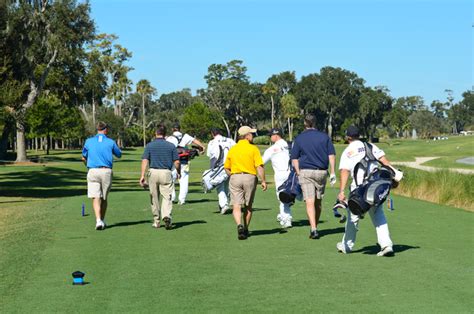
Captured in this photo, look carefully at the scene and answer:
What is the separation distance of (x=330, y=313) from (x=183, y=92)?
18916 centimetres

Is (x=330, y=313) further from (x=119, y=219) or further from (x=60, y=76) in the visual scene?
(x=60, y=76)

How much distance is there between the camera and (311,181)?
41.8ft

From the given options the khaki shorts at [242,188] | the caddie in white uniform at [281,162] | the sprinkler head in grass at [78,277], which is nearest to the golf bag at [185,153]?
the caddie in white uniform at [281,162]

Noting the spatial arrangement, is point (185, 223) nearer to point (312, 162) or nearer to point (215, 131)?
point (215, 131)

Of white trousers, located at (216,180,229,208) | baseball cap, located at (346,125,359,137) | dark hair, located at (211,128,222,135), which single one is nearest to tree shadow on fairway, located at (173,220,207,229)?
white trousers, located at (216,180,229,208)

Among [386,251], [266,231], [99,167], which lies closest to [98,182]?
[99,167]

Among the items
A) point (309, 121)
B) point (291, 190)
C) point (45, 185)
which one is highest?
point (309, 121)

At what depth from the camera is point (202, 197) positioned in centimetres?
2222

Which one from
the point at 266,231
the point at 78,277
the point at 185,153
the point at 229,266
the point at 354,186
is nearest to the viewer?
the point at 78,277

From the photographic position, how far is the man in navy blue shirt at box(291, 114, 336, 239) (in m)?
12.7

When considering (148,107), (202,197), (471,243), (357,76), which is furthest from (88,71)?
(148,107)

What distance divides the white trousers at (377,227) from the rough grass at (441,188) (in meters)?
9.91

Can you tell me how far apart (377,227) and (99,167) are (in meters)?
6.04

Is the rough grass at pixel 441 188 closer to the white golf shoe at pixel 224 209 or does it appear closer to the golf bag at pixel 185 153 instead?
the white golf shoe at pixel 224 209
